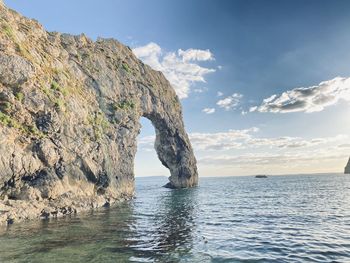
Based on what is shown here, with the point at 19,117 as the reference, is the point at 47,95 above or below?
above

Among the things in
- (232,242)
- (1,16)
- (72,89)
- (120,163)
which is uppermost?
(1,16)

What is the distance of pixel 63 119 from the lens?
4734 centimetres

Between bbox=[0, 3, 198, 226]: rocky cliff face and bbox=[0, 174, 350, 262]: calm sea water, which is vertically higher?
bbox=[0, 3, 198, 226]: rocky cliff face

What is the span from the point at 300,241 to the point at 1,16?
46798mm

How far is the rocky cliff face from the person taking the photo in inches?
1506

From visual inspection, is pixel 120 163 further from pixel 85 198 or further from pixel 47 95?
pixel 47 95

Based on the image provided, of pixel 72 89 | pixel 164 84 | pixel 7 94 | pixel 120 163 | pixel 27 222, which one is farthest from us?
pixel 164 84

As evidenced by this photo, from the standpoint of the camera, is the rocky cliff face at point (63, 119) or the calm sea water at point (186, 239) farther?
the rocky cliff face at point (63, 119)

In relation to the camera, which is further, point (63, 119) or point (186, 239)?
point (63, 119)

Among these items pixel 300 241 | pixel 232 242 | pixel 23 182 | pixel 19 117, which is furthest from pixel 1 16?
pixel 300 241

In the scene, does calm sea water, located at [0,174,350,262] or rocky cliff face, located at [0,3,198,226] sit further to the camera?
rocky cliff face, located at [0,3,198,226]

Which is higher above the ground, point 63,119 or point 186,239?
point 63,119

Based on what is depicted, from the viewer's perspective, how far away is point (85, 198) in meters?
48.7

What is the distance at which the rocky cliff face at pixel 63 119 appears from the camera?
38.2 m
